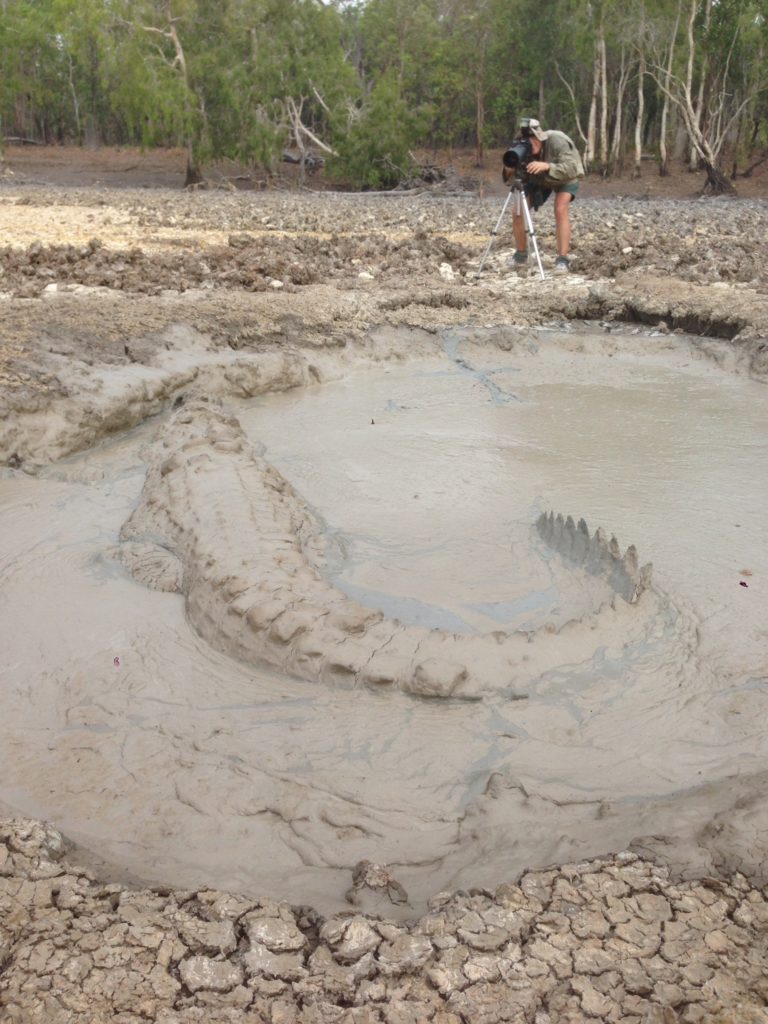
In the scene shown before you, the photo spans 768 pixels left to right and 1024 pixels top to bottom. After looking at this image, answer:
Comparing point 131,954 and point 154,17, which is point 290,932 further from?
point 154,17

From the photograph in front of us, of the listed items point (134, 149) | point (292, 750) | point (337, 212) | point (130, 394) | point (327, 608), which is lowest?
point (292, 750)

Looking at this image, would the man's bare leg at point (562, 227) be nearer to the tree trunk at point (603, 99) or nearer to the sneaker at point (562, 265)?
the sneaker at point (562, 265)

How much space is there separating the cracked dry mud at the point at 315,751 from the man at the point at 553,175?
3.60 meters

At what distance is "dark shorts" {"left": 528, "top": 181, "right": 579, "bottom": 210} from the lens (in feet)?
28.0

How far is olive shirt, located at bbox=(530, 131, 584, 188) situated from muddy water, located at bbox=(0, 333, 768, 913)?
14.3 feet

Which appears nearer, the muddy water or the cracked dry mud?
the cracked dry mud

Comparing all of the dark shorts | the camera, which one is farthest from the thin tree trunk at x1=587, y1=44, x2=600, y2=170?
the camera

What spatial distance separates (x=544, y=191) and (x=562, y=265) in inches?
32.9

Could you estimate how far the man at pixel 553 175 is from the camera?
8.38 meters

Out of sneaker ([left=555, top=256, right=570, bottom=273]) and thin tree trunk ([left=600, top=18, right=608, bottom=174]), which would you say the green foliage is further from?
sneaker ([left=555, top=256, right=570, bottom=273])

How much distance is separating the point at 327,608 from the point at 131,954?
1.40 m

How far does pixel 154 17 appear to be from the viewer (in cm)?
2080

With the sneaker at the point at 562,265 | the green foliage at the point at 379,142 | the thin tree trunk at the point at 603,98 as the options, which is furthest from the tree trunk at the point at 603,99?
the sneaker at the point at 562,265

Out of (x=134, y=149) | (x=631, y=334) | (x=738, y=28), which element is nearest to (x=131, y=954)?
(x=631, y=334)
